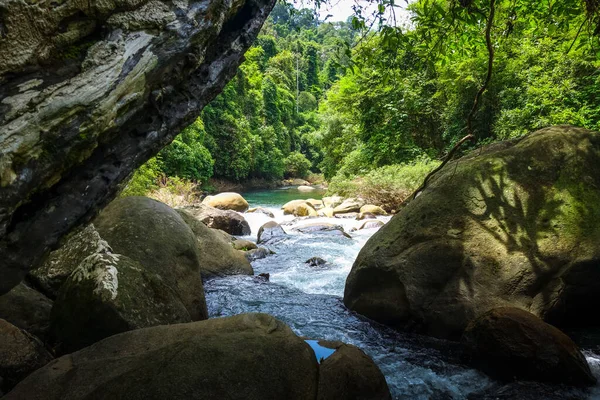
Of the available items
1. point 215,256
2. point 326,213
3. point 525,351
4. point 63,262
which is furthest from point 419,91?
point 63,262

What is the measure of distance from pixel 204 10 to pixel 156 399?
2.29 m

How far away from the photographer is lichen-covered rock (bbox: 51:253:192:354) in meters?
3.15

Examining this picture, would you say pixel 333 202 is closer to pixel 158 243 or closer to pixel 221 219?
pixel 221 219

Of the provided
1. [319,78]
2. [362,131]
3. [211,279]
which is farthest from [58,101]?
[319,78]

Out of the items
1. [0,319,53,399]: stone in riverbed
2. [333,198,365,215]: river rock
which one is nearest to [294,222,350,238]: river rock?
[333,198,365,215]: river rock

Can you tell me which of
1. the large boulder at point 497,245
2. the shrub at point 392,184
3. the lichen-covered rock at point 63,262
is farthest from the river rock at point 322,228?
the lichen-covered rock at point 63,262

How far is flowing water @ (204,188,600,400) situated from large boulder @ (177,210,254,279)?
264 millimetres

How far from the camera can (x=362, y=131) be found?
830 inches

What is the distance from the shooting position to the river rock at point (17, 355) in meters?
2.63

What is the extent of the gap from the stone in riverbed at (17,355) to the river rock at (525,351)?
357cm

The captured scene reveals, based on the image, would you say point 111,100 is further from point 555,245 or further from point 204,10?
point 555,245

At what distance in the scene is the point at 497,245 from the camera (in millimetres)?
4336

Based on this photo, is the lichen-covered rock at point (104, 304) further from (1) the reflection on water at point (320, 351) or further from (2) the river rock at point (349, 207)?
(2) the river rock at point (349, 207)

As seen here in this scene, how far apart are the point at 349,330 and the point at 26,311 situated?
325cm
